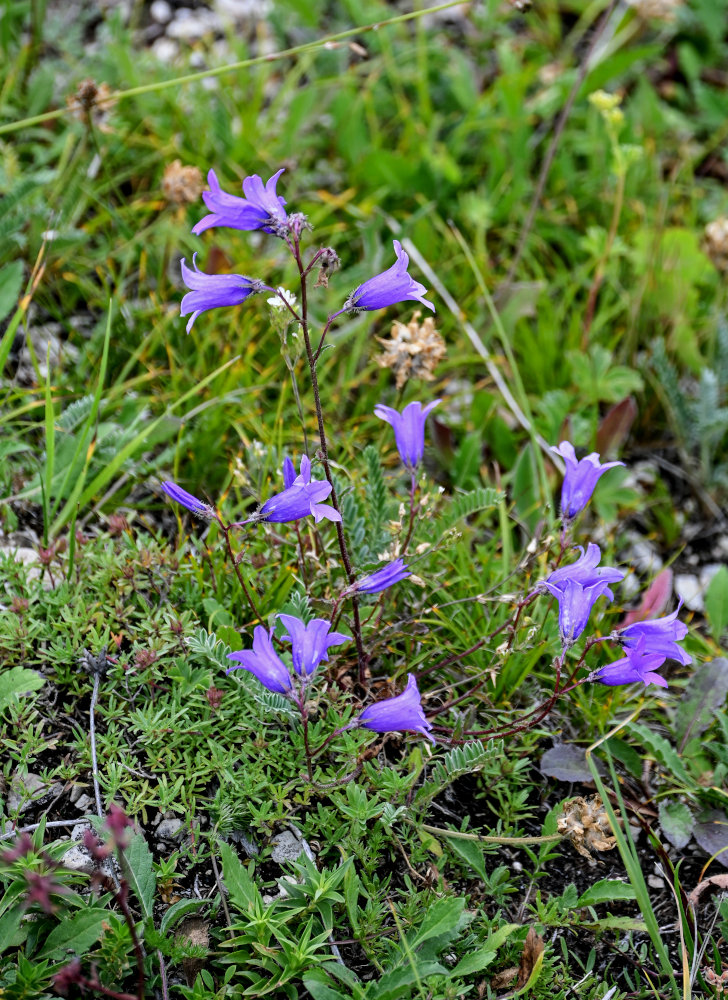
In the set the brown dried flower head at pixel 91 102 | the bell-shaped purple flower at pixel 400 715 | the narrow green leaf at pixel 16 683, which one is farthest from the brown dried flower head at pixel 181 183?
the bell-shaped purple flower at pixel 400 715

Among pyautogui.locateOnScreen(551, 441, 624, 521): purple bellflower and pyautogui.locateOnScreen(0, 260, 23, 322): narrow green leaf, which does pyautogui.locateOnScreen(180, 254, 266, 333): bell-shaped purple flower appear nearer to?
pyautogui.locateOnScreen(551, 441, 624, 521): purple bellflower

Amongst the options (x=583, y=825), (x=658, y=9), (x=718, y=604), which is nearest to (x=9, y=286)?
(x=583, y=825)

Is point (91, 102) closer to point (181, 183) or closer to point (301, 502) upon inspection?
point (181, 183)

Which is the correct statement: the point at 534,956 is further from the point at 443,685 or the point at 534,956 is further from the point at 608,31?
the point at 608,31

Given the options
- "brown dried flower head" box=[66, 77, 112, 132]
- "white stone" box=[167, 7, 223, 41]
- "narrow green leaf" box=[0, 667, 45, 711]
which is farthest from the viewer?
"white stone" box=[167, 7, 223, 41]

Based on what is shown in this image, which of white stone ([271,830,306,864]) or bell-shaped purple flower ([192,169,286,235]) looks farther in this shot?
white stone ([271,830,306,864])

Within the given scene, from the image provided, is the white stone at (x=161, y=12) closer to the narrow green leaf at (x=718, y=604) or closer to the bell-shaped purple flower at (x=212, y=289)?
the bell-shaped purple flower at (x=212, y=289)

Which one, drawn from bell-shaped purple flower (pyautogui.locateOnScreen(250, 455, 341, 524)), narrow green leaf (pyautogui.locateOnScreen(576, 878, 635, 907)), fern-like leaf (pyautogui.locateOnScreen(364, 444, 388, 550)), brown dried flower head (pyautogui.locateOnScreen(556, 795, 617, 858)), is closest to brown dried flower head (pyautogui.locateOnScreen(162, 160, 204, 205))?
fern-like leaf (pyautogui.locateOnScreen(364, 444, 388, 550))
